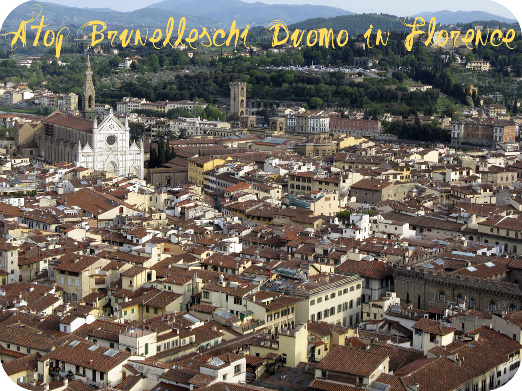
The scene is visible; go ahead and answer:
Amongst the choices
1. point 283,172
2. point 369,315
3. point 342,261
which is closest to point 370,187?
point 283,172

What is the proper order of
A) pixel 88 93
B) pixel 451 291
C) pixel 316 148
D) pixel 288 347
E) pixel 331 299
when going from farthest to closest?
pixel 88 93 < pixel 316 148 < pixel 451 291 < pixel 331 299 < pixel 288 347

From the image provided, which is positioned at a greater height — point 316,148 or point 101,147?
point 101,147

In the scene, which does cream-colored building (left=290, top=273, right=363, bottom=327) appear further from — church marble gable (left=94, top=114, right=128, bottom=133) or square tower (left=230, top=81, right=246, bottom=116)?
square tower (left=230, top=81, right=246, bottom=116)

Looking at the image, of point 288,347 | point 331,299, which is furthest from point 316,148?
point 288,347

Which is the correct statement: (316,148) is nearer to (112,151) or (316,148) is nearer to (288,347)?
(112,151)

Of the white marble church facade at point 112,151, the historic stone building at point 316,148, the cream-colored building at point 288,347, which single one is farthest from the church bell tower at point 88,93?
the cream-colored building at point 288,347

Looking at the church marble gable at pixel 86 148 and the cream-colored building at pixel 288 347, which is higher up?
the cream-colored building at pixel 288 347

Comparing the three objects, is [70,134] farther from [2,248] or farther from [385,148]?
[2,248]

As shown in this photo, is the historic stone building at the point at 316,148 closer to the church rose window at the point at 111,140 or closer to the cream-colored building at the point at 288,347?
the church rose window at the point at 111,140
